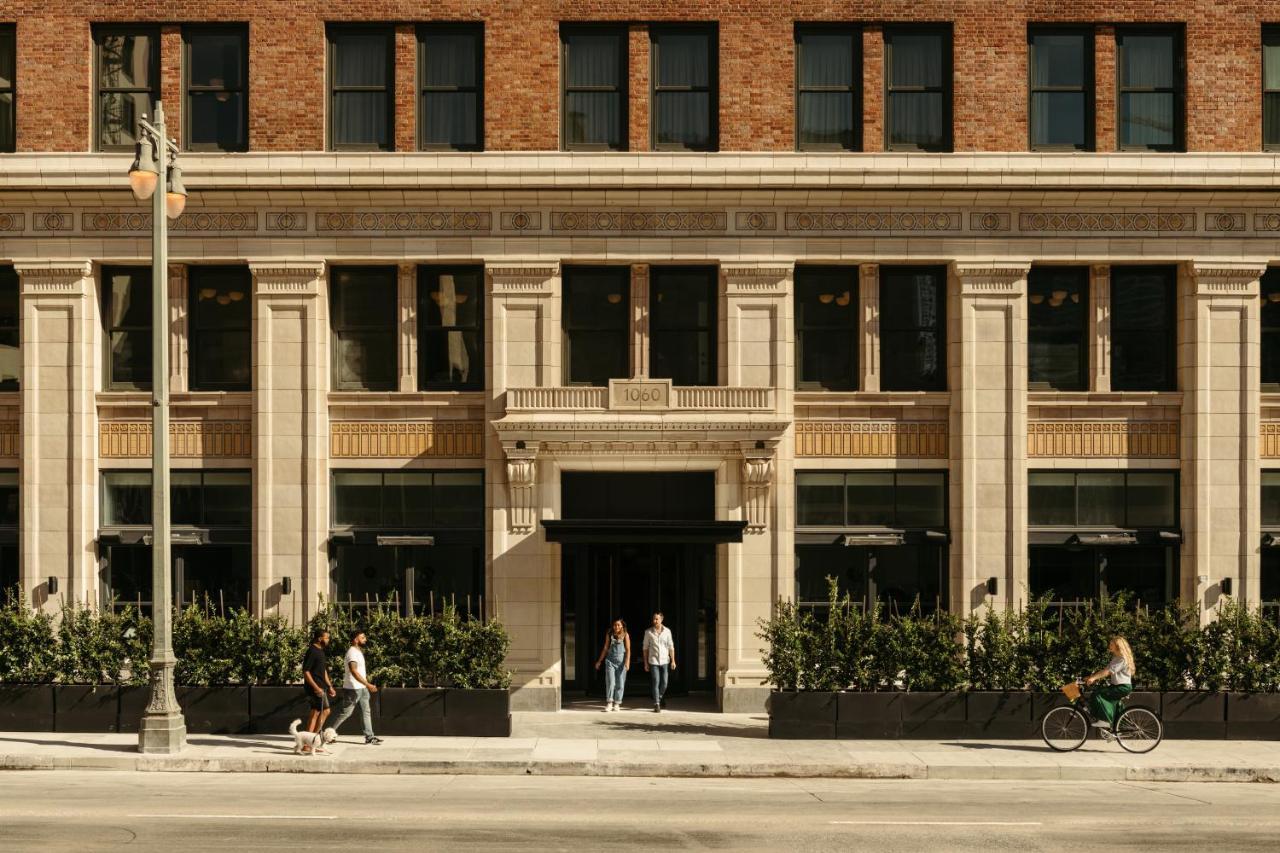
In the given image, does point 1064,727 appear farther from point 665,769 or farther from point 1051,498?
point 665,769

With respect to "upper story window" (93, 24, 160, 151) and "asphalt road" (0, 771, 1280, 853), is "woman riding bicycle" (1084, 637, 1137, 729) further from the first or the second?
"upper story window" (93, 24, 160, 151)

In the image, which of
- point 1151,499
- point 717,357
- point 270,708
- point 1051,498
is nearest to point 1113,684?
point 1051,498

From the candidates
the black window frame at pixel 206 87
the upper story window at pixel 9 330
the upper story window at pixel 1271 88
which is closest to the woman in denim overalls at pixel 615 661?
the black window frame at pixel 206 87

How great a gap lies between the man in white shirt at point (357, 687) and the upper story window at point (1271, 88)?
709 inches

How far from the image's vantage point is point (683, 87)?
967 inches

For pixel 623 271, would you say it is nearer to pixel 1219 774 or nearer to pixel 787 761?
pixel 787 761

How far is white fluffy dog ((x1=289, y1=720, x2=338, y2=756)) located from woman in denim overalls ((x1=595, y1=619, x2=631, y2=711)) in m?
5.61

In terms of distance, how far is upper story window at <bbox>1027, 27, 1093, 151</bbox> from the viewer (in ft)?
80.7

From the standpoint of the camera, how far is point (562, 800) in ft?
53.8

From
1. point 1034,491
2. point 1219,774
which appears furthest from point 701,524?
point 1219,774

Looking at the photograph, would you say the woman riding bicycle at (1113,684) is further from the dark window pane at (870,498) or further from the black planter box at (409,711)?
the black planter box at (409,711)

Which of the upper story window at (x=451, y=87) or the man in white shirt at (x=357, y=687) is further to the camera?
the upper story window at (x=451, y=87)

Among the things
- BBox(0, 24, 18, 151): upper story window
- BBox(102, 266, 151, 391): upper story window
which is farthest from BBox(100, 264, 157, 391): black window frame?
BBox(0, 24, 18, 151): upper story window

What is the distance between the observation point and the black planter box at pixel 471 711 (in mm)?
20500
